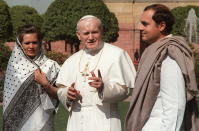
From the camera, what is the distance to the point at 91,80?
4.46 metres

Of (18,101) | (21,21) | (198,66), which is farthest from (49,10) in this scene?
(18,101)

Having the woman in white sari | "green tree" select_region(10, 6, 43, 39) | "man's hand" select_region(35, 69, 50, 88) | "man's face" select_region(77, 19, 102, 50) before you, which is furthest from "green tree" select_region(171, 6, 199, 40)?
"man's face" select_region(77, 19, 102, 50)

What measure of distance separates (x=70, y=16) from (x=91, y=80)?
23993 mm

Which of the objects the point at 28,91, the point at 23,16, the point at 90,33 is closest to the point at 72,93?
the point at 90,33

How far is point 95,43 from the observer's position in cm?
455

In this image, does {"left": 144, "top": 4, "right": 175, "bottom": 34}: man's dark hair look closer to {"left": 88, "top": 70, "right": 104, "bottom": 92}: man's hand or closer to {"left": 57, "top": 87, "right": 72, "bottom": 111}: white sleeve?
{"left": 88, "top": 70, "right": 104, "bottom": 92}: man's hand

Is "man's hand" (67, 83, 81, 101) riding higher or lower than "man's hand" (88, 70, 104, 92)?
lower

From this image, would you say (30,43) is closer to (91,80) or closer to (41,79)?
(41,79)

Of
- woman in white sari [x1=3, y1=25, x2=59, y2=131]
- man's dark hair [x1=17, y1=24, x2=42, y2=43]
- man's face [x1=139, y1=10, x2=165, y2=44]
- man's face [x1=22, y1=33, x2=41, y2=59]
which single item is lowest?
woman in white sari [x1=3, y1=25, x2=59, y2=131]

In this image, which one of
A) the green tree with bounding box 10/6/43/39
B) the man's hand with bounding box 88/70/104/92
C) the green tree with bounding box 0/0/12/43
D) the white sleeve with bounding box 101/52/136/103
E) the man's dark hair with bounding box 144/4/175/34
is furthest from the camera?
the green tree with bounding box 10/6/43/39

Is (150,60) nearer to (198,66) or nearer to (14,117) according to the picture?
(14,117)

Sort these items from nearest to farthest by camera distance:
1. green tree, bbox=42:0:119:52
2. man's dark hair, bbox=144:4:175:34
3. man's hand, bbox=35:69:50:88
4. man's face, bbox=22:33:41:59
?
man's dark hair, bbox=144:4:175:34
man's hand, bbox=35:69:50:88
man's face, bbox=22:33:41:59
green tree, bbox=42:0:119:52

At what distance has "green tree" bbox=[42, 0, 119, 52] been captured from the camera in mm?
27828

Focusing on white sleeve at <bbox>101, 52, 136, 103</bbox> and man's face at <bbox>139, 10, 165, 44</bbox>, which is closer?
man's face at <bbox>139, 10, 165, 44</bbox>
